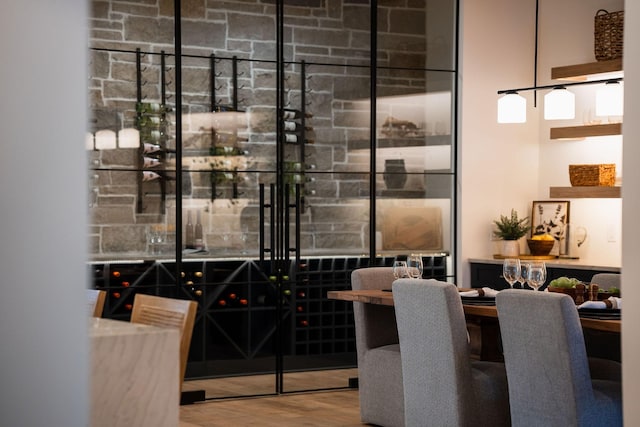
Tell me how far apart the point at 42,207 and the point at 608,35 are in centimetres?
561

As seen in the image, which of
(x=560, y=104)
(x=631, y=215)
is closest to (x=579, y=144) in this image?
(x=560, y=104)

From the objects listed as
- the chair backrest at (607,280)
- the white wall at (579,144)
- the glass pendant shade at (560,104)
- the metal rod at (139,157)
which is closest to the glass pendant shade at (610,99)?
the glass pendant shade at (560,104)

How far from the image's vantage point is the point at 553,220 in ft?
24.8

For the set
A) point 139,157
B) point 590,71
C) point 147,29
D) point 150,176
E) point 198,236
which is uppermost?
point 147,29

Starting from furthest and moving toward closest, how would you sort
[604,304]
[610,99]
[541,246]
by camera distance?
[541,246], [610,99], [604,304]

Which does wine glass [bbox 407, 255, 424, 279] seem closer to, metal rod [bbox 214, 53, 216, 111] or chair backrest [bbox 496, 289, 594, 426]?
chair backrest [bbox 496, 289, 594, 426]

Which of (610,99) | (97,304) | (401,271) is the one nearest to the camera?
(97,304)

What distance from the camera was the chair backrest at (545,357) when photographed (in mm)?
3975

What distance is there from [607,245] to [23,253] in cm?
590

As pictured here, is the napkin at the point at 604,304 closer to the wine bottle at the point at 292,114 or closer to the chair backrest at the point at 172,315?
the chair backrest at the point at 172,315

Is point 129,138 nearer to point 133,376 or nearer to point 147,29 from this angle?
point 147,29

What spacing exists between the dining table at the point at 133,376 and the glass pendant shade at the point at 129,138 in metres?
Result: 4.13

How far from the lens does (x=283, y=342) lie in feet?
22.7

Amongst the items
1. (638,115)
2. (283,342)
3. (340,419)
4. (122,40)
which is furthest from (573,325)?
(122,40)
